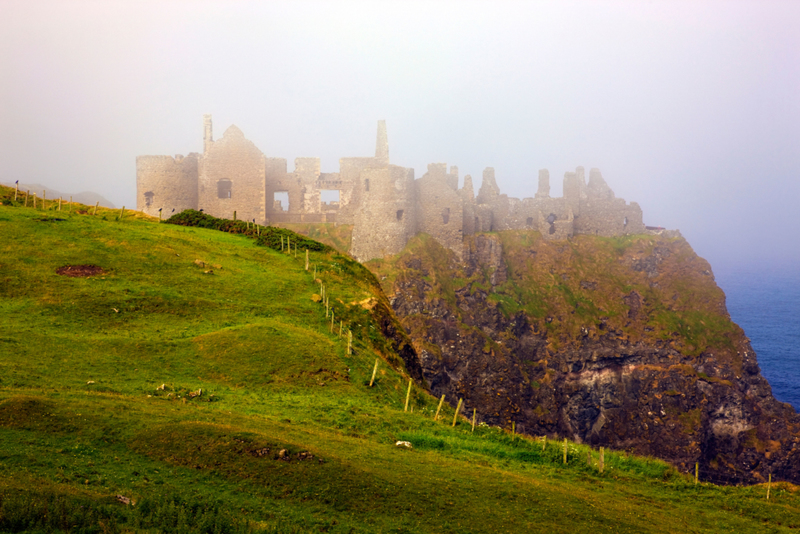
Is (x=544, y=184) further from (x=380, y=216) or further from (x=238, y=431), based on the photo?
(x=238, y=431)

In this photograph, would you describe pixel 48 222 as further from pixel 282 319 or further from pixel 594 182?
pixel 594 182

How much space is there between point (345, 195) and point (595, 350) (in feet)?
109

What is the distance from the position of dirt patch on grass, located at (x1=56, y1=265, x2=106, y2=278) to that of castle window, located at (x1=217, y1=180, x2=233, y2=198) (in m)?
43.9

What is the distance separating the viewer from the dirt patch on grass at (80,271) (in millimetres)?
31792

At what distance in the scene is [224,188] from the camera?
7662 centimetres

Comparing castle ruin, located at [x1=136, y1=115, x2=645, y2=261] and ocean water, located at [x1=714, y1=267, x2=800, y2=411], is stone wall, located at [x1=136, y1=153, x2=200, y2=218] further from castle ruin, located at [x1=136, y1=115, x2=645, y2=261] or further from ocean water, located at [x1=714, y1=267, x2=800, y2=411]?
ocean water, located at [x1=714, y1=267, x2=800, y2=411]

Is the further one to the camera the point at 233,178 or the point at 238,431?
the point at 233,178

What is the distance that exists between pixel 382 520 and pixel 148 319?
17.8 meters

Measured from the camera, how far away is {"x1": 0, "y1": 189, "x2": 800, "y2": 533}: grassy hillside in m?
14.4

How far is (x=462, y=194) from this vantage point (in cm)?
8231

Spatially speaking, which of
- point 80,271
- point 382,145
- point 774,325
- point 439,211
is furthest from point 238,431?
point 774,325

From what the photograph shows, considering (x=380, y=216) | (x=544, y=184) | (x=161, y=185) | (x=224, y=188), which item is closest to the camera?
(x=380, y=216)

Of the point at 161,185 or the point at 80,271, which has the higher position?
the point at 161,185

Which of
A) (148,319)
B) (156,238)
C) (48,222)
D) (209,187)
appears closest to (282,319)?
(148,319)
